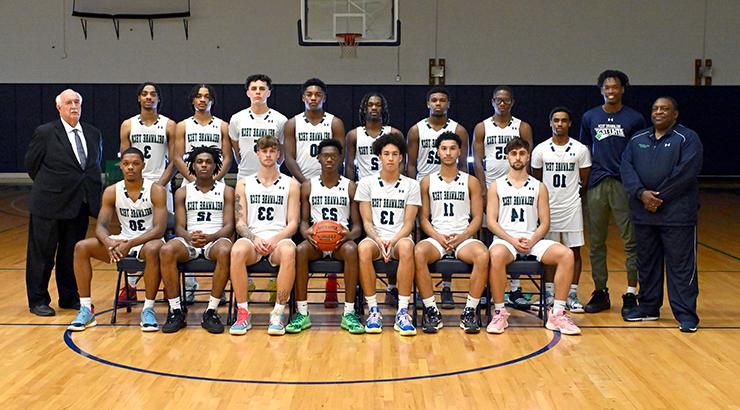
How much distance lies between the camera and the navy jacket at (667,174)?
6773 mm

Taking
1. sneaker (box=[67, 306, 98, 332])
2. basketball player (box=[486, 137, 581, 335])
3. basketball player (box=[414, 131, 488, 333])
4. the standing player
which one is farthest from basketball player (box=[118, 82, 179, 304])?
the standing player

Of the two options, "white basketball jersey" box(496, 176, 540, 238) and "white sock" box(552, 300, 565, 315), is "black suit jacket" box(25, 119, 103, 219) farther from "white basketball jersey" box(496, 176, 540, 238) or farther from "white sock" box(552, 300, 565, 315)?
"white sock" box(552, 300, 565, 315)

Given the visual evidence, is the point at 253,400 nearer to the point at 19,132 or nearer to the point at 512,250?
the point at 512,250

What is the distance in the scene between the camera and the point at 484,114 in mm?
18234

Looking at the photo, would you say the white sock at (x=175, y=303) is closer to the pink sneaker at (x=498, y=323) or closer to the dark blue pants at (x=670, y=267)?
the pink sneaker at (x=498, y=323)

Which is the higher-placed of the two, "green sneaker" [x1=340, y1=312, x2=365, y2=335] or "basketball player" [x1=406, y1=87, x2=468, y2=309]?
"basketball player" [x1=406, y1=87, x2=468, y2=309]

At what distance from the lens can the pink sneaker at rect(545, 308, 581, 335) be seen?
6.70 meters

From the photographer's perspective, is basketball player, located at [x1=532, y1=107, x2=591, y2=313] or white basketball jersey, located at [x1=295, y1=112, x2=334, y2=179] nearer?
basketball player, located at [x1=532, y1=107, x2=591, y2=313]

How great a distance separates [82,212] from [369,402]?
135 inches

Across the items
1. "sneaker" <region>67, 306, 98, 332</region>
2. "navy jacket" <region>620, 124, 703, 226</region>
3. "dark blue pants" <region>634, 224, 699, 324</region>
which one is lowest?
"sneaker" <region>67, 306, 98, 332</region>

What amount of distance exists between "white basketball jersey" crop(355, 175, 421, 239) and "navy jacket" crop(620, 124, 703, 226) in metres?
1.63

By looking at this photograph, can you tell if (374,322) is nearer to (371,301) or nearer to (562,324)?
(371,301)

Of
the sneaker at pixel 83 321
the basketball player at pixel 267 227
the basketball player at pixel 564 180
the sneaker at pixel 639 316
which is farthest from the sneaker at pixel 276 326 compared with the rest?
the sneaker at pixel 639 316

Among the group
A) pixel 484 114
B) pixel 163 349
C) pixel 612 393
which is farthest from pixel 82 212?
pixel 484 114
